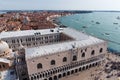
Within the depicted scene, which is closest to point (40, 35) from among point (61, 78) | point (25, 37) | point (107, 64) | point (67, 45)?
point (25, 37)

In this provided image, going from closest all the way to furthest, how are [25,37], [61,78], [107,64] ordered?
[61,78], [107,64], [25,37]

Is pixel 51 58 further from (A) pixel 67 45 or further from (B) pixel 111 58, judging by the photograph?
(B) pixel 111 58

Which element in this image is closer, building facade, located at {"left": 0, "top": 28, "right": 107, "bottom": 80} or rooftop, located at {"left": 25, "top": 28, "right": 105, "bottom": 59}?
building facade, located at {"left": 0, "top": 28, "right": 107, "bottom": 80}

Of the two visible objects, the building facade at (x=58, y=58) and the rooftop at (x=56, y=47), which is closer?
the building facade at (x=58, y=58)

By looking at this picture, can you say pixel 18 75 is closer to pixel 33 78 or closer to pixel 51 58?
pixel 33 78

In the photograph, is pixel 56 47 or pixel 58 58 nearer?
pixel 58 58

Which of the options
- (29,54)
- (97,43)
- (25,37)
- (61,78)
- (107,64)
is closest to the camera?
(29,54)

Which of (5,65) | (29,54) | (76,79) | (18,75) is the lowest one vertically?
(76,79)

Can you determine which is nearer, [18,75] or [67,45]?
[18,75]

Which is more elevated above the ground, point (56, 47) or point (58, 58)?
point (56, 47)

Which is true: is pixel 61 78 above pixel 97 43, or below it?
below
